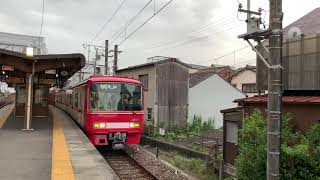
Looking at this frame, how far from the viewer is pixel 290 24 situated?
13.0m

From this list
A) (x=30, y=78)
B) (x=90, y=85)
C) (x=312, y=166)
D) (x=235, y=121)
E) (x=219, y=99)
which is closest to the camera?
(x=312, y=166)

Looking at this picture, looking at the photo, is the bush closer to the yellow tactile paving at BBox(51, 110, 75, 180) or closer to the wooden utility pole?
the wooden utility pole

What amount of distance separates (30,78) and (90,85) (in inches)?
164

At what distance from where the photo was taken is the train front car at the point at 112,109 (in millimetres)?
15523

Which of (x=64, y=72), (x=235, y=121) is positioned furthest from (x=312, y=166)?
(x=64, y=72)

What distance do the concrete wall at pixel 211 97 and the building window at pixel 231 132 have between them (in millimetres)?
15245

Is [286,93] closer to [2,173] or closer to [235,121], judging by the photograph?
[235,121]

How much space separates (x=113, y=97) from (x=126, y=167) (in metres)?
2.88

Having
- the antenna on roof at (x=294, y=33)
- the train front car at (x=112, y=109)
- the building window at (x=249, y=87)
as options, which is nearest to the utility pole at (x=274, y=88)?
the antenna on roof at (x=294, y=33)

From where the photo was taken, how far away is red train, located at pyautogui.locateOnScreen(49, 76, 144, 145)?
15.5 metres

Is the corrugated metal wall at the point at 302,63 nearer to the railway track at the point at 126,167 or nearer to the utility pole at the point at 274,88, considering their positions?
the utility pole at the point at 274,88

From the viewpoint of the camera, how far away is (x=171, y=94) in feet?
89.9

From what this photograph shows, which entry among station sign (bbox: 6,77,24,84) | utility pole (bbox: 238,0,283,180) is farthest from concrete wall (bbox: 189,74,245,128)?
utility pole (bbox: 238,0,283,180)

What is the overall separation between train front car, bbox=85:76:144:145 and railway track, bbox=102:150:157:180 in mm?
806
